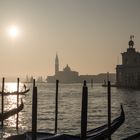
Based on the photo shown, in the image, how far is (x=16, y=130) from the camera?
77.2 ft

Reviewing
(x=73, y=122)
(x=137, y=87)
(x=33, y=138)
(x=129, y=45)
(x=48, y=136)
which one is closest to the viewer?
(x=33, y=138)

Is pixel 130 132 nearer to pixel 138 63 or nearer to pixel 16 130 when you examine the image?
pixel 16 130

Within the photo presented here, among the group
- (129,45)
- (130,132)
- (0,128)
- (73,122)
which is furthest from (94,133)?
(129,45)

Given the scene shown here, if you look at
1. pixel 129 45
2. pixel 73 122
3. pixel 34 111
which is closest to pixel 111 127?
pixel 34 111

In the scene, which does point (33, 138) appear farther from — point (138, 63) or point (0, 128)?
point (138, 63)

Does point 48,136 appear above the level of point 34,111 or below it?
below

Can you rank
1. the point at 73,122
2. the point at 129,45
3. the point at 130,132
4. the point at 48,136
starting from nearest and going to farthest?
the point at 48,136, the point at 130,132, the point at 73,122, the point at 129,45

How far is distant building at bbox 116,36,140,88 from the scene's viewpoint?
88.0 meters

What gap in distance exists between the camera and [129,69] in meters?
89.6

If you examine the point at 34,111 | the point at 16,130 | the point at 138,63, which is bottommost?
the point at 16,130

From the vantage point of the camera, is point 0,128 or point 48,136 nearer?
point 48,136

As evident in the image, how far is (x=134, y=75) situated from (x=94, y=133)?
7408 centimetres

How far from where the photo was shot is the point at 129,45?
3656 inches

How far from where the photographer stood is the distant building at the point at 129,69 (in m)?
88.0
